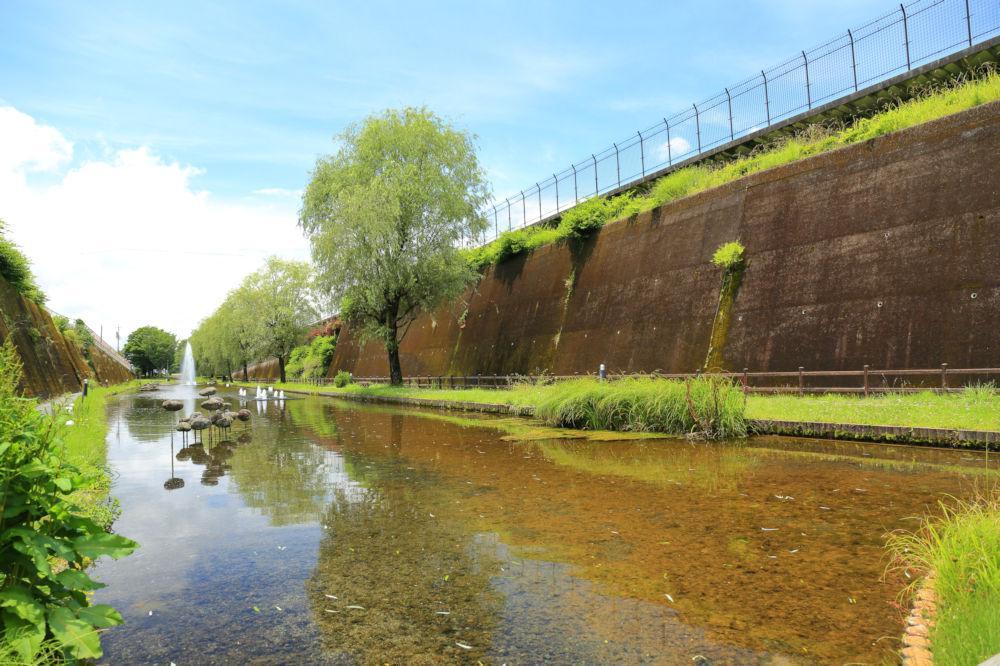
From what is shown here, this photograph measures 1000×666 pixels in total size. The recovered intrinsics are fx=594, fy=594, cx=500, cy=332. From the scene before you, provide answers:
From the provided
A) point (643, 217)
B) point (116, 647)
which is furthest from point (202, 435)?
point (643, 217)

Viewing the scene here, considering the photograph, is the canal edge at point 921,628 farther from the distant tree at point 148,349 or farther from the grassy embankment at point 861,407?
the distant tree at point 148,349

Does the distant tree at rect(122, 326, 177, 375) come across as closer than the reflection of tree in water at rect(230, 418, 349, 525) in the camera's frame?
No

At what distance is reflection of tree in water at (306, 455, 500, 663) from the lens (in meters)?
3.30

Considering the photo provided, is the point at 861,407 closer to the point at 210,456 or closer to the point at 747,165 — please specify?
the point at 747,165

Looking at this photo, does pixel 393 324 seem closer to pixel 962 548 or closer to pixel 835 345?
pixel 835 345

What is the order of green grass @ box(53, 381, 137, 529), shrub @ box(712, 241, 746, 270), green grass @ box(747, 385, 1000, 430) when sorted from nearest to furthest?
green grass @ box(53, 381, 137, 529), green grass @ box(747, 385, 1000, 430), shrub @ box(712, 241, 746, 270)

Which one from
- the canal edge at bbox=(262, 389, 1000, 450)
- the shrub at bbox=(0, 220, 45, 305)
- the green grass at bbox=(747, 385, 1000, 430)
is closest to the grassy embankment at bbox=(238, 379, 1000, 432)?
the green grass at bbox=(747, 385, 1000, 430)

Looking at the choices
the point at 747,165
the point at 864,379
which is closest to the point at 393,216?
the point at 747,165

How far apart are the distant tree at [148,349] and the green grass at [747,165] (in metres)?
119

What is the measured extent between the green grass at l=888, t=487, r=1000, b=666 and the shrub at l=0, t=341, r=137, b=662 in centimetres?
378

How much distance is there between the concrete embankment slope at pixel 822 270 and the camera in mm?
12289

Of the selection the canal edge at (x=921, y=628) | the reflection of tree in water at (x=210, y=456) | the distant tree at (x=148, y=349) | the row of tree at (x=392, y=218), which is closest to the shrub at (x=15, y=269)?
the row of tree at (x=392, y=218)

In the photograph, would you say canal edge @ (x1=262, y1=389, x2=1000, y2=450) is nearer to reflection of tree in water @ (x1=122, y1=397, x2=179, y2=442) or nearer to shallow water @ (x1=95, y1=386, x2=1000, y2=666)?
shallow water @ (x1=95, y1=386, x2=1000, y2=666)

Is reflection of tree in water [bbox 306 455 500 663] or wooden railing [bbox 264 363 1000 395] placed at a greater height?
wooden railing [bbox 264 363 1000 395]
